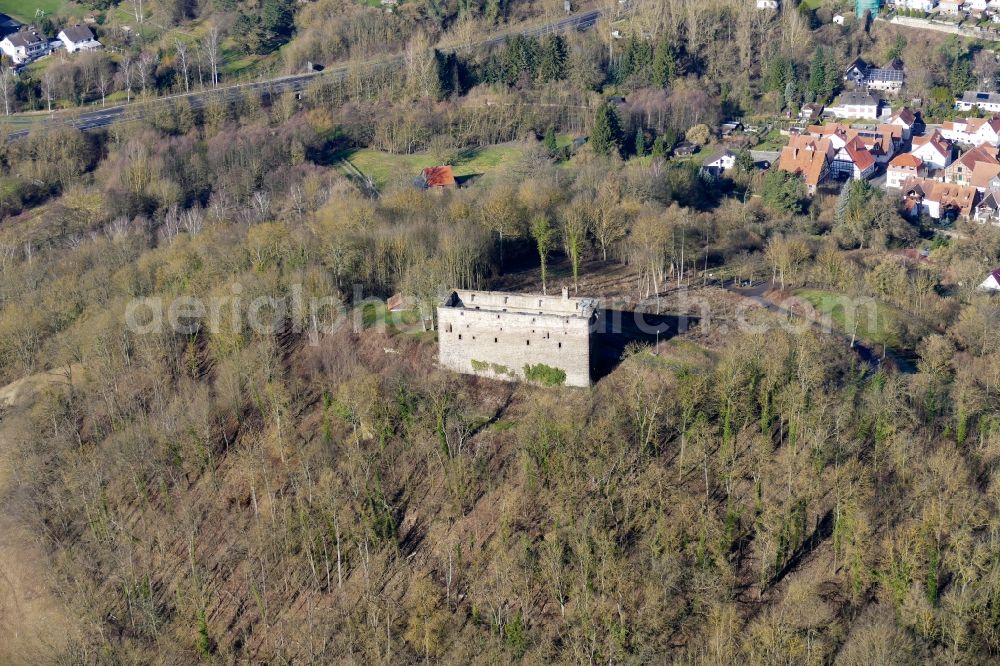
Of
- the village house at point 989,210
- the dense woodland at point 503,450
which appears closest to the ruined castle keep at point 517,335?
the dense woodland at point 503,450

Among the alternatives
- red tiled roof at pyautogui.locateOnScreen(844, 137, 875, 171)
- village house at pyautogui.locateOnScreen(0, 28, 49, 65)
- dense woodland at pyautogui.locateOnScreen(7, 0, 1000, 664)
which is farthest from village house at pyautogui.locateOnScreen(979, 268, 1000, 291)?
village house at pyautogui.locateOnScreen(0, 28, 49, 65)

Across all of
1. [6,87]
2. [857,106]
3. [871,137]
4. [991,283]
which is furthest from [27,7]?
[991,283]

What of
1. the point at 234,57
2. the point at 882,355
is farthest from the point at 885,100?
the point at 234,57

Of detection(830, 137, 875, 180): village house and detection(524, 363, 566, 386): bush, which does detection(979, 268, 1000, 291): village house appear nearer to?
detection(830, 137, 875, 180): village house

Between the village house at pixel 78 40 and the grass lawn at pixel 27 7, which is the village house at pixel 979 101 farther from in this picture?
the grass lawn at pixel 27 7

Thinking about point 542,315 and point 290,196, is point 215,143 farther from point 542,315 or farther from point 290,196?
point 542,315

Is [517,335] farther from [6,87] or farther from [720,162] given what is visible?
[6,87]

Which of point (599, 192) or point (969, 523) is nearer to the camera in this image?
point (969, 523)
